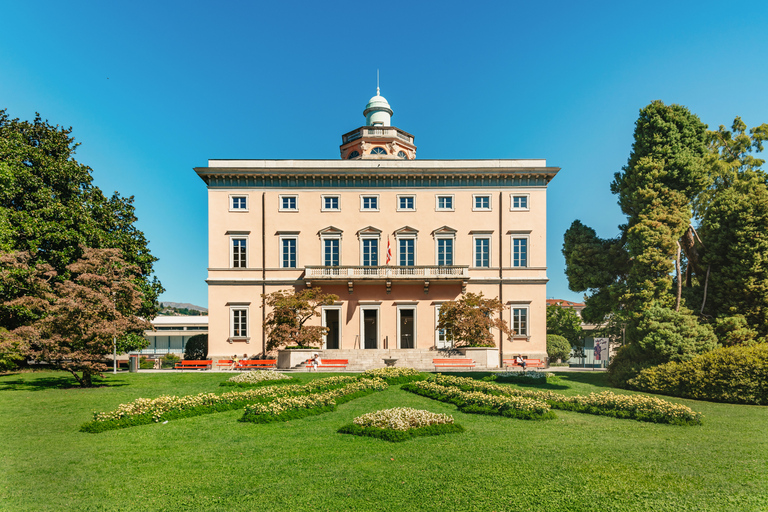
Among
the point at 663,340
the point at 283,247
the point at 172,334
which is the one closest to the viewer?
the point at 663,340

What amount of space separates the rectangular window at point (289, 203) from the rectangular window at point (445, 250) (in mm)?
10518

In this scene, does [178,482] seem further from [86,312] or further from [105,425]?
[86,312]

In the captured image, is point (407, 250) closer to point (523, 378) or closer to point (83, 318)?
point (523, 378)

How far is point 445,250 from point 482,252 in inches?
104

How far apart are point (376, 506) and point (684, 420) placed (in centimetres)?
1073

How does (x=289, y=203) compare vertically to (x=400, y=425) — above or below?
above

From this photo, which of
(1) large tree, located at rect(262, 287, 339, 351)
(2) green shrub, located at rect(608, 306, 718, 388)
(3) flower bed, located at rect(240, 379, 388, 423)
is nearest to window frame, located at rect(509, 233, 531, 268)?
(2) green shrub, located at rect(608, 306, 718, 388)

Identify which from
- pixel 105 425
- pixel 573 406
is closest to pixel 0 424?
pixel 105 425

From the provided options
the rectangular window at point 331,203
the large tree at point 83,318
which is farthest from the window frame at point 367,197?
the large tree at point 83,318

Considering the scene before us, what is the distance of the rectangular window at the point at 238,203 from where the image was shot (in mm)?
33500


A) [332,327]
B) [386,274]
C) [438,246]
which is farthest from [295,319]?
[438,246]

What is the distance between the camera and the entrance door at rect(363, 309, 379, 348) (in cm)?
3322

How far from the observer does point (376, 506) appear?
23.5 ft

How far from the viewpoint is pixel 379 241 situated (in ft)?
110
